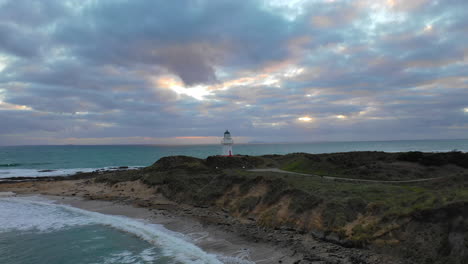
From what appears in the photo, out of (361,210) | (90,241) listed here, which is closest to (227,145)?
(90,241)

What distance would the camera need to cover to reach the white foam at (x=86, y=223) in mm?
12586

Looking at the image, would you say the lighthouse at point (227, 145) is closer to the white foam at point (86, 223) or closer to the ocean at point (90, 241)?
the white foam at point (86, 223)

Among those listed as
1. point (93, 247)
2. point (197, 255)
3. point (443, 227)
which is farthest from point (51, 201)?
point (443, 227)

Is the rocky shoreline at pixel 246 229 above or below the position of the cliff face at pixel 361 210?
below

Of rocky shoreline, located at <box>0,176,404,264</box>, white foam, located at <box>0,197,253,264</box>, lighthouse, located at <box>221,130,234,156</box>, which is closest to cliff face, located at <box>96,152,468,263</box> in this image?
rocky shoreline, located at <box>0,176,404,264</box>

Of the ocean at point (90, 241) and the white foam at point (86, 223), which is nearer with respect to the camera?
the ocean at point (90, 241)

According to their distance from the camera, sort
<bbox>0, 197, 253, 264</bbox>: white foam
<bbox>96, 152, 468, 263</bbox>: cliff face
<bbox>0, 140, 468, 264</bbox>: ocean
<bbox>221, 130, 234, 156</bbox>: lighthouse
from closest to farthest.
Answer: <bbox>96, 152, 468, 263</bbox>: cliff face, <bbox>0, 140, 468, 264</bbox>: ocean, <bbox>0, 197, 253, 264</bbox>: white foam, <bbox>221, 130, 234, 156</bbox>: lighthouse

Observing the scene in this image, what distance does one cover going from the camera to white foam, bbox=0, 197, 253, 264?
12.6 metres

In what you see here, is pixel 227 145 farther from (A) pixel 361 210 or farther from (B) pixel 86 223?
(A) pixel 361 210

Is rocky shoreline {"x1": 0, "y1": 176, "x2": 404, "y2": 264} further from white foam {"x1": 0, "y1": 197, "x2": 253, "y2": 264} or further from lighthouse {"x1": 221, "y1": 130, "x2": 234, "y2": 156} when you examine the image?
lighthouse {"x1": 221, "y1": 130, "x2": 234, "y2": 156}

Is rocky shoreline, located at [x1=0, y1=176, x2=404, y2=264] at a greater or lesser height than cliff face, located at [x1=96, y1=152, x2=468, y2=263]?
lesser

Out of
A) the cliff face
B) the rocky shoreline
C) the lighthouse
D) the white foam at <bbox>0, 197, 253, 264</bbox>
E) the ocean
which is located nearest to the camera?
the cliff face

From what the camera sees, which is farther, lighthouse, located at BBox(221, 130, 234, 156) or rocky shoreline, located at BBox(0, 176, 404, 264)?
lighthouse, located at BBox(221, 130, 234, 156)

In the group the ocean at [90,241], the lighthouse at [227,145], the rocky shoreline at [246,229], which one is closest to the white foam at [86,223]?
the ocean at [90,241]
